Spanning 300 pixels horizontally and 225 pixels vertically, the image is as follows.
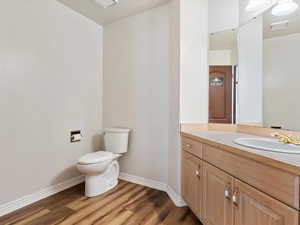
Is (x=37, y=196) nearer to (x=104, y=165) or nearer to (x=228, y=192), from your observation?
(x=104, y=165)

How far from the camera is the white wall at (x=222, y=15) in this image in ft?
5.83

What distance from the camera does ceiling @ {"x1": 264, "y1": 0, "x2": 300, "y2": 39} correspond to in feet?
3.94

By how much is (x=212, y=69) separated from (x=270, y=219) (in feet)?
4.97

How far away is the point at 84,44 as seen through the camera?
2398mm

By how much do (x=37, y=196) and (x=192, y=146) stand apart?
1814 millimetres

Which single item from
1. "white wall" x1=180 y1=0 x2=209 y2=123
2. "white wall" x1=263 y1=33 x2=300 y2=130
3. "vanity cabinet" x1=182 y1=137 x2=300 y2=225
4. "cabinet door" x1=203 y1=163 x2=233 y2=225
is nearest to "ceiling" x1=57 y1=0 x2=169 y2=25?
"white wall" x1=180 y1=0 x2=209 y2=123

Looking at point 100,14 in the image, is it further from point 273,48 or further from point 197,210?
point 197,210

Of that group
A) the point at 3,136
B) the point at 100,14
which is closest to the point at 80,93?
the point at 3,136

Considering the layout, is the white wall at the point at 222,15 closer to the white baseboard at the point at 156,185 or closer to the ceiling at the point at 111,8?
the ceiling at the point at 111,8

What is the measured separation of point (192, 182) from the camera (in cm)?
149

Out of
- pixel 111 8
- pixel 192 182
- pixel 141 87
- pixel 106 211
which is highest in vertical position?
pixel 111 8

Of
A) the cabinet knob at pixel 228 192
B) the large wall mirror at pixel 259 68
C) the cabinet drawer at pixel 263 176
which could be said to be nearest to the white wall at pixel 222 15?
the large wall mirror at pixel 259 68

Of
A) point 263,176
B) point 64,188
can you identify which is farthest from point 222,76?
point 64,188

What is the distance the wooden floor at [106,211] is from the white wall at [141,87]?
1.26 ft
